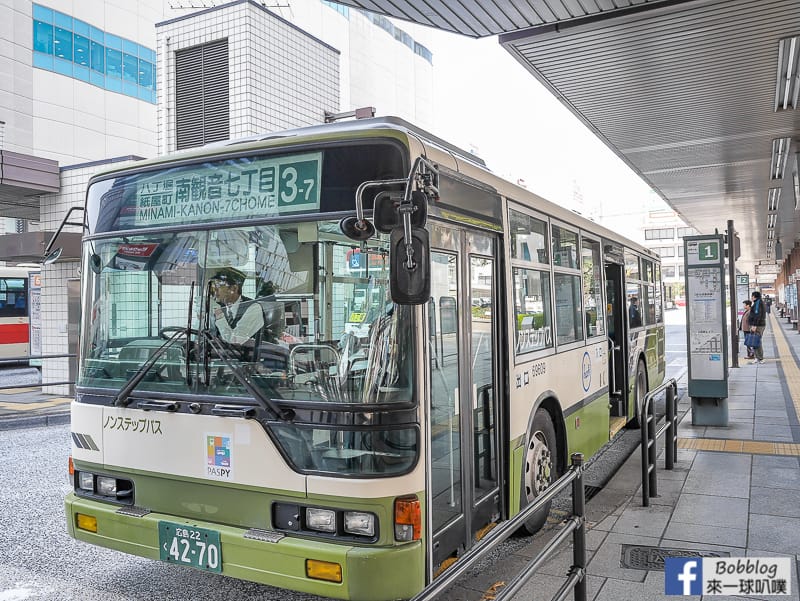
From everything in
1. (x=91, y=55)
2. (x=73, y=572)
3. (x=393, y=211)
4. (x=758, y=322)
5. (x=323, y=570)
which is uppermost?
(x=91, y=55)

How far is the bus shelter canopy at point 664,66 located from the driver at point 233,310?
409 cm

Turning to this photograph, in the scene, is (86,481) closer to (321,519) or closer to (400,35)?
(321,519)

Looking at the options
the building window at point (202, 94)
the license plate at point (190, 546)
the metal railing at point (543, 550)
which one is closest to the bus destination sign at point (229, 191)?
the license plate at point (190, 546)

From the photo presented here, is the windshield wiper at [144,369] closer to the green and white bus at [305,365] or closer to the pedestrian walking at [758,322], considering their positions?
the green and white bus at [305,365]

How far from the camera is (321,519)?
3.49 meters

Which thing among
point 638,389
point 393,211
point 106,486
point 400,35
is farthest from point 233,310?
point 400,35

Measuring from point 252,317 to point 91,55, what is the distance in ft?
97.0

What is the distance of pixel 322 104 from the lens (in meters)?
13.9

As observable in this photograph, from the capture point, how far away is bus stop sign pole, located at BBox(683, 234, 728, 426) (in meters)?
9.57

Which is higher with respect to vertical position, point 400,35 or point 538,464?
point 400,35

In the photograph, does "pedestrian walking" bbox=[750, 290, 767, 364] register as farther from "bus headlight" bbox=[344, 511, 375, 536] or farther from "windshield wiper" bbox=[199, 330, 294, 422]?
"windshield wiper" bbox=[199, 330, 294, 422]

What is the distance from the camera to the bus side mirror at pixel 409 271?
3.18m

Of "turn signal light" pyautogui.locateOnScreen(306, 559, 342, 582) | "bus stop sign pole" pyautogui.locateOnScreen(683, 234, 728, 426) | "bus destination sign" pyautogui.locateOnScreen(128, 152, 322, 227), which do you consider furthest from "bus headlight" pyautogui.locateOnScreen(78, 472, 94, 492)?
"bus stop sign pole" pyautogui.locateOnScreen(683, 234, 728, 426)

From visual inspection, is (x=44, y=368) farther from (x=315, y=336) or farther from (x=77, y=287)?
(x=315, y=336)
